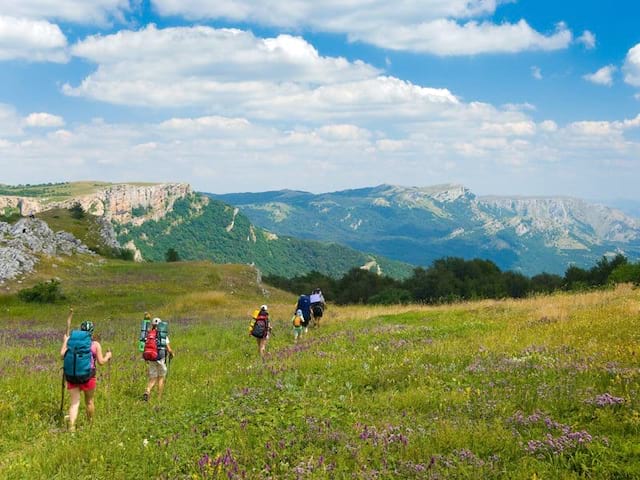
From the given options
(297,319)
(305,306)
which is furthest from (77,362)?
(305,306)

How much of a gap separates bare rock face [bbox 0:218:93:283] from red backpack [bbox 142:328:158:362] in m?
42.3

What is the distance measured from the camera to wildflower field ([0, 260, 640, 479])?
23.5 feet

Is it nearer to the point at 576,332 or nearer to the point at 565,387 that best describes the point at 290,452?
the point at 565,387

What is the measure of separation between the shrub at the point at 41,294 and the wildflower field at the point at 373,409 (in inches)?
→ 1064

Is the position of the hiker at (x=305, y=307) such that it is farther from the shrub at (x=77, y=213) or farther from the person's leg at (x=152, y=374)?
the shrub at (x=77, y=213)

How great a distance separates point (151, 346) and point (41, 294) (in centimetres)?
3582

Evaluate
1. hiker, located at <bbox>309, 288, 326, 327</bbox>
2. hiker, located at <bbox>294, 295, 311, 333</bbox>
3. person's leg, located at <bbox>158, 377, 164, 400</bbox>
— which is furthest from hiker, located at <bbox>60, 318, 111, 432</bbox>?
hiker, located at <bbox>309, 288, 326, 327</bbox>

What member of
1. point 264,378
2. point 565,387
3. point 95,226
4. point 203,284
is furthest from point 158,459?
point 95,226

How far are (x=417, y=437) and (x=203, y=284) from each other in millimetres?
52762

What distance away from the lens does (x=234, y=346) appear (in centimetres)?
2130

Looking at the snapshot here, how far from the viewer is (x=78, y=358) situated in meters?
10.7

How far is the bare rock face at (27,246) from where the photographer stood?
50.4 metres

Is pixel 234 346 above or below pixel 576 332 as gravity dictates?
below

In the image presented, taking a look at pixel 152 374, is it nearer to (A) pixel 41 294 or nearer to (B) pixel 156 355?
(B) pixel 156 355
